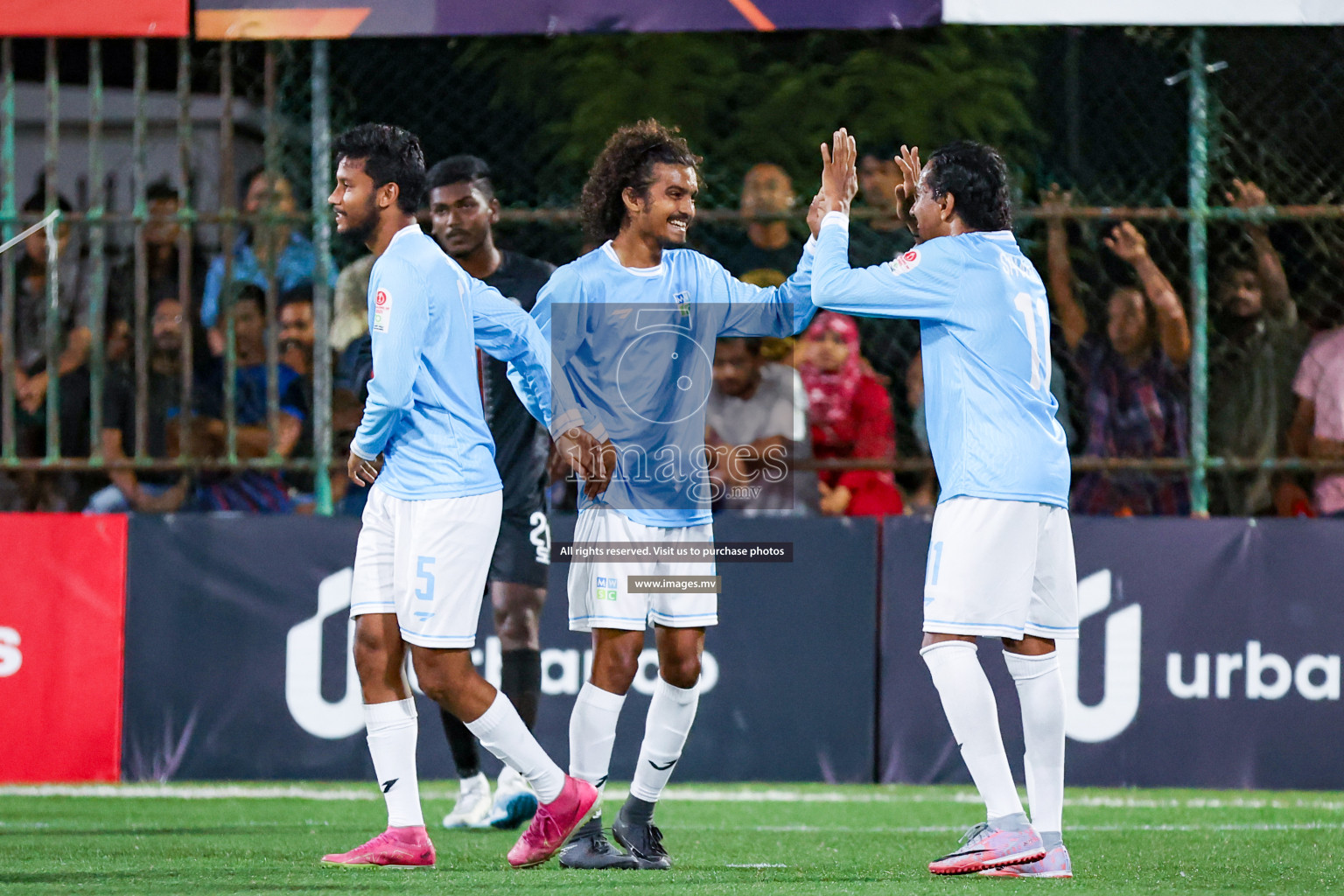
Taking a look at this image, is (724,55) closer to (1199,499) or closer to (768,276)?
(768,276)

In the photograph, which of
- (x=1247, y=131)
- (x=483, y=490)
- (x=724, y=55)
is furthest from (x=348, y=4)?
(x=1247, y=131)

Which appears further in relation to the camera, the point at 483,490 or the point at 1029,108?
the point at 1029,108

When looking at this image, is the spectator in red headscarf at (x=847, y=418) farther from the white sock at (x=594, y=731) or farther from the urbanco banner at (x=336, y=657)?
the white sock at (x=594, y=731)

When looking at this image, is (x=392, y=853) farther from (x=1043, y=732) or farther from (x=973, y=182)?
(x=973, y=182)

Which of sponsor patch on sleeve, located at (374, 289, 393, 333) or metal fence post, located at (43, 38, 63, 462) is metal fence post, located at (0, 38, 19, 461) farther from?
sponsor patch on sleeve, located at (374, 289, 393, 333)

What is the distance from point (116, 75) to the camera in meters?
9.01

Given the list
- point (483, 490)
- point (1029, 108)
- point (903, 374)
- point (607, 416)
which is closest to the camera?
point (483, 490)

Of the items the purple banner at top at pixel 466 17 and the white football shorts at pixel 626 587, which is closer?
the white football shorts at pixel 626 587

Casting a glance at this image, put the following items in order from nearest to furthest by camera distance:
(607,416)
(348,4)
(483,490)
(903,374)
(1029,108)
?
(483,490)
(607,416)
(348,4)
(903,374)
(1029,108)

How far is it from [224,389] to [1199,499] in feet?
14.9

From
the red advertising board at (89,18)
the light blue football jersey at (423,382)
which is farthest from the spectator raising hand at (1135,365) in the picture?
the red advertising board at (89,18)

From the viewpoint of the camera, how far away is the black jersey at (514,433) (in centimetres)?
667

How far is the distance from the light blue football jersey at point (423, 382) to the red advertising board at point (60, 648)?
127 inches

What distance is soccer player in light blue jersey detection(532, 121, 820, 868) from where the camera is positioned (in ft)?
16.8
